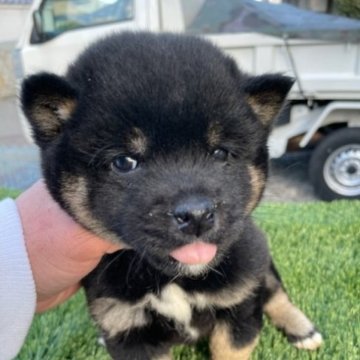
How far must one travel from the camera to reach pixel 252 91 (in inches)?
72.0

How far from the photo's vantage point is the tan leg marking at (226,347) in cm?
215

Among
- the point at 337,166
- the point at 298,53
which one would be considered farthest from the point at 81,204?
the point at 337,166

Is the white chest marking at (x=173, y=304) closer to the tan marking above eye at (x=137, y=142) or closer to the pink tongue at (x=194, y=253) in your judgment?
the pink tongue at (x=194, y=253)

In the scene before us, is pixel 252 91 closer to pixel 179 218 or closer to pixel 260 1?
pixel 179 218

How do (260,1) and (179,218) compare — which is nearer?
(179,218)

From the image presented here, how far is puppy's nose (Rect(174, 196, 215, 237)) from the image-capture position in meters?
1.48

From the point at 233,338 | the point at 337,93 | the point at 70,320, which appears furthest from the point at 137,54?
the point at 337,93

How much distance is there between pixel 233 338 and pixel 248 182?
2.30ft

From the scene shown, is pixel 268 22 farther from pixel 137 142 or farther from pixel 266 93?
pixel 137 142

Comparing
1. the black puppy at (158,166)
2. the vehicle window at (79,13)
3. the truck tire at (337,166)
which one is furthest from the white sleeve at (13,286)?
the vehicle window at (79,13)

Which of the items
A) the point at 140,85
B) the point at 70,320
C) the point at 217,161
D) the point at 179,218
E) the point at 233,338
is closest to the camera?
the point at 179,218

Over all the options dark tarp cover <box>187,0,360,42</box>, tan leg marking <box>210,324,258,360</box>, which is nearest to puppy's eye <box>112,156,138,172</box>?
tan leg marking <box>210,324,258,360</box>

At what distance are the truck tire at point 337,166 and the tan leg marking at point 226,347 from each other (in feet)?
11.3

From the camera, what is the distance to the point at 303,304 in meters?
2.83
